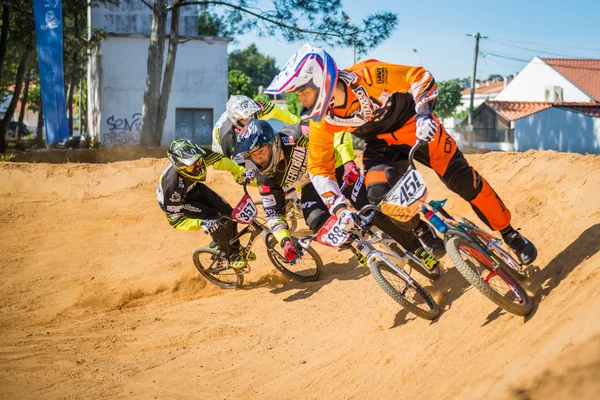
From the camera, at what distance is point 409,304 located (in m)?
5.98

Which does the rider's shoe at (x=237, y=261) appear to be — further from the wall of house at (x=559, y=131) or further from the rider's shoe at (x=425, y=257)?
the wall of house at (x=559, y=131)

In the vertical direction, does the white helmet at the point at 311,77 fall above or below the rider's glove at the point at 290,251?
above

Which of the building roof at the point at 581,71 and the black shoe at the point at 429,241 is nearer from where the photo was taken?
the black shoe at the point at 429,241

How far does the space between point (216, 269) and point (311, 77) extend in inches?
204

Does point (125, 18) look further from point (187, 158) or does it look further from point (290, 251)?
point (290, 251)

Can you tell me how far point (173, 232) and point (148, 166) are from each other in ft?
10.3

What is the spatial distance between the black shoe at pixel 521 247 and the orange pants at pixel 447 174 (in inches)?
4.8

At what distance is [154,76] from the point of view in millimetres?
22297

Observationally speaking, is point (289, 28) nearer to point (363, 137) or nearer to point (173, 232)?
point (173, 232)

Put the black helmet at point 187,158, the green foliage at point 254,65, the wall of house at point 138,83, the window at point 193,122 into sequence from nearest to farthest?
the black helmet at point 187,158 < the wall of house at point 138,83 < the window at point 193,122 < the green foliage at point 254,65

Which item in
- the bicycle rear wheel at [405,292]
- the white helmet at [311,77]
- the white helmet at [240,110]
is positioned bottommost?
the bicycle rear wheel at [405,292]

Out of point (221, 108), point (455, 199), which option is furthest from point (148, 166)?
point (221, 108)

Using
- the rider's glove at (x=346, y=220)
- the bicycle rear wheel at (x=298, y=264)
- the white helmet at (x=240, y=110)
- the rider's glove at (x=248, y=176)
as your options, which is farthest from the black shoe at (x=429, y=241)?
the white helmet at (x=240, y=110)

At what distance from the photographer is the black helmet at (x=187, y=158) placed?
29.0ft
